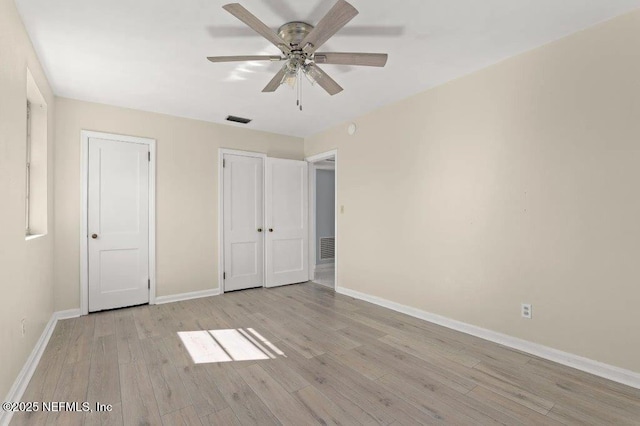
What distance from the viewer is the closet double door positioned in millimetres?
4496

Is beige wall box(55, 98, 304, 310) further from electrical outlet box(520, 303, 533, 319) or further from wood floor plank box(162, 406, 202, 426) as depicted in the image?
electrical outlet box(520, 303, 533, 319)

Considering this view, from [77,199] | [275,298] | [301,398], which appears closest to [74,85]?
[77,199]

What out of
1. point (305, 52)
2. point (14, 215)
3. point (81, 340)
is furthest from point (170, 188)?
point (305, 52)

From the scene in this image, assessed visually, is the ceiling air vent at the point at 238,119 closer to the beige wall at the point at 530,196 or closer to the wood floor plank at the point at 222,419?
the beige wall at the point at 530,196

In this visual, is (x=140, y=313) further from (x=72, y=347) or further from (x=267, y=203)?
(x=267, y=203)

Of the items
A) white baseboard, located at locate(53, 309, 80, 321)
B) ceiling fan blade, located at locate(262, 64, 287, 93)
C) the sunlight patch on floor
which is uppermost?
ceiling fan blade, located at locate(262, 64, 287, 93)

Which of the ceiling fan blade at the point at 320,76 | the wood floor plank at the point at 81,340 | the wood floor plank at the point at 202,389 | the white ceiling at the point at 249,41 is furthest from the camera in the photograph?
the wood floor plank at the point at 81,340

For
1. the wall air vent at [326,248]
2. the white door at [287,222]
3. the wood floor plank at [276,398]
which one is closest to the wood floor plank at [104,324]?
the wood floor plank at [276,398]

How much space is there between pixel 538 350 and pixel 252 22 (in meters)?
3.19

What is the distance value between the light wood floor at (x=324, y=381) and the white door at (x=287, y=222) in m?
1.70

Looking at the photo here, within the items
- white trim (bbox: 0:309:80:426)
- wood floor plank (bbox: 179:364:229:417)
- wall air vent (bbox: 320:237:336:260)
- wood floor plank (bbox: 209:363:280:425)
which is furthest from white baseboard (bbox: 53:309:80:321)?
wall air vent (bbox: 320:237:336:260)

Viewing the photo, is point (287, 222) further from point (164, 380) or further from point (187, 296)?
point (164, 380)

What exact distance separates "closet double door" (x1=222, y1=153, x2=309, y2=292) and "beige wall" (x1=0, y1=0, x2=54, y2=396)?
7.46 feet

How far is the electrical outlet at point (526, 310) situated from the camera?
2504 mm
